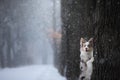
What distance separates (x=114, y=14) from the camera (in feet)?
9.94

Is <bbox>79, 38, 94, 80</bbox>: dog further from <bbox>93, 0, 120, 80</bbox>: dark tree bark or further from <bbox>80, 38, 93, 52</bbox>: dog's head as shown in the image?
<bbox>93, 0, 120, 80</bbox>: dark tree bark

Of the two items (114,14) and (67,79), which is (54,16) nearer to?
(67,79)

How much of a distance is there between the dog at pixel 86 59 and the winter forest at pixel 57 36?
159 mm

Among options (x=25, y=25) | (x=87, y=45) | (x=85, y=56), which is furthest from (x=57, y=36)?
(x=87, y=45)

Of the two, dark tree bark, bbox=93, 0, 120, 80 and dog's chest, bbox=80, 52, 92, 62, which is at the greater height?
dark tree bark, bbox=93, 0, 120, 80

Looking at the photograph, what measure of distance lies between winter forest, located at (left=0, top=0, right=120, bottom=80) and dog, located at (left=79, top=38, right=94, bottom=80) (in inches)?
6.3

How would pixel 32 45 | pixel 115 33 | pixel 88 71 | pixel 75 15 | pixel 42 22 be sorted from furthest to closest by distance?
pixel 32 45 → pixel 42 22 → pixel 75 15 → pixel 88 71 → pixel 115 33

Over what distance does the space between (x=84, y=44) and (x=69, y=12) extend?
6.31ft

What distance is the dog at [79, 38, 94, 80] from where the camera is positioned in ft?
13.3

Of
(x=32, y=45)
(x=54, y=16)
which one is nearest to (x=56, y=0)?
(x=54, y=16)

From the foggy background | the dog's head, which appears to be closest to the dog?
the dog's head

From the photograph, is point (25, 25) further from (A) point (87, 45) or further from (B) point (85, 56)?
(A) point (87, 45)

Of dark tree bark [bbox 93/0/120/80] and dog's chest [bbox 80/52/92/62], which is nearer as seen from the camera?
dark tree bark [bbox 93/0/120/80]

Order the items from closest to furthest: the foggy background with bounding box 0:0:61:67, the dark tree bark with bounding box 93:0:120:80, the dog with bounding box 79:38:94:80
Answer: the dark tree bark with bounding box 93:0:120:80 → the dog with bounding box 79:38:94:80 → the foggy background with bounding box 0:0:61:67
